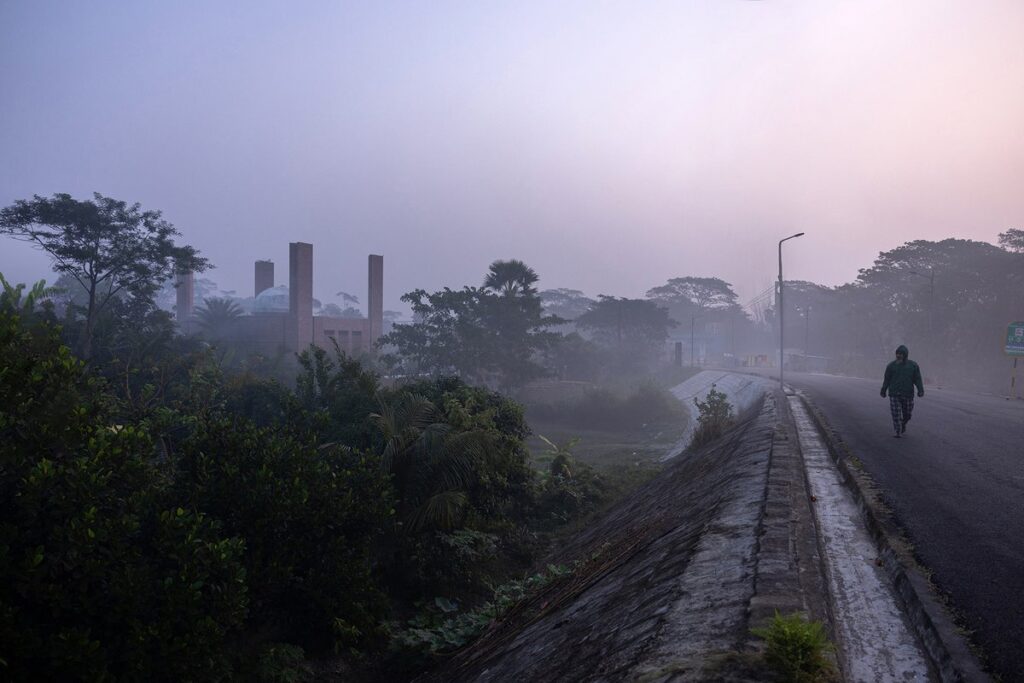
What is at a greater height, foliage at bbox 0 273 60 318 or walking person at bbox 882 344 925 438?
foliage at bbox 0 273 60 318

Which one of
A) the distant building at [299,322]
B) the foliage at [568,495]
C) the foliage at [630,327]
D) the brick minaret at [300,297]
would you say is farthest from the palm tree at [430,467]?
the foliage at [630,327]

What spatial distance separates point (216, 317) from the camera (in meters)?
51.0

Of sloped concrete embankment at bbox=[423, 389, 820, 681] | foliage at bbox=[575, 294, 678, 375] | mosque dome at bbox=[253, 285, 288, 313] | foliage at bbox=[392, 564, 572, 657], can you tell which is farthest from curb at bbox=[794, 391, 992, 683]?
foliage at bbox=[575, 294, 678, 375]

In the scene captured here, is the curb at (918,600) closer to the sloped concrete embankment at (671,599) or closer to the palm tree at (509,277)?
the sloped concrete embankment at (671,599)

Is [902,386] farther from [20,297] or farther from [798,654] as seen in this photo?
[20,297]

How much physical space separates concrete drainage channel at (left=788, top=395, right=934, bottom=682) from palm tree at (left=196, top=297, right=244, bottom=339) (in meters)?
49.5

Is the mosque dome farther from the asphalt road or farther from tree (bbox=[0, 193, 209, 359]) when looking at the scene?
the asphalt road

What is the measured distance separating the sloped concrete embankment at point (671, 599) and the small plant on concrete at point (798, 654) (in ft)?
0.53

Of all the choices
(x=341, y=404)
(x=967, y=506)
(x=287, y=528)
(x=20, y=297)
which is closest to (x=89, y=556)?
(x=287, y=528)

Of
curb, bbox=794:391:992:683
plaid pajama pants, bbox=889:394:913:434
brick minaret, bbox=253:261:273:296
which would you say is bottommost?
curb, bbox=794:391:992:683

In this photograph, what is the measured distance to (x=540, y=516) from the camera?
15430 mm

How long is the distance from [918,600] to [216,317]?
52828 millimetres

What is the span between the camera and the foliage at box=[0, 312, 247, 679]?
552 centimetres

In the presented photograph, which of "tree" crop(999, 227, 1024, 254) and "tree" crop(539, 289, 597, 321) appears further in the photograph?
"tree" crop(539, 289, 597, 321)
